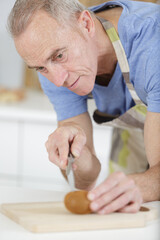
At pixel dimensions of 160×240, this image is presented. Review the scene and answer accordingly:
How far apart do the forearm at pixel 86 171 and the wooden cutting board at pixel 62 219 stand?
23 cm

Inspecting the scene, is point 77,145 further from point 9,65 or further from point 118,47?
point 9,65

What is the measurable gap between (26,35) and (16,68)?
1.44 m

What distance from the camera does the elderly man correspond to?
65 cm

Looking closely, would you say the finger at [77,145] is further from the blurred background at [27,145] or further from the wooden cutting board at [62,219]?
the blurred background at [27,145]

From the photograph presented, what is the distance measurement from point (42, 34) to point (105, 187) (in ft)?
0.89

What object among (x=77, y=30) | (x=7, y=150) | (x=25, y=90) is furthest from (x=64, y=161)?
(x=25, y=90)

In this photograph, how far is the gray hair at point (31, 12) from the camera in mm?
644

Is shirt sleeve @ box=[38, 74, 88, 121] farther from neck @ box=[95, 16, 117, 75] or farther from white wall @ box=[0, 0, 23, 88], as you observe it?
white wall @ box=[0, 0, 23, 88]

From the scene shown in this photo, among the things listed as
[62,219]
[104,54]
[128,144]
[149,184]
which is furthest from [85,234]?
[128,144]

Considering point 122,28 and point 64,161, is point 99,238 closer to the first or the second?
point 64,161

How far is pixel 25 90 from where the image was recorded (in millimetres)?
2027

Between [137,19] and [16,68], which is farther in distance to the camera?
[16,68]

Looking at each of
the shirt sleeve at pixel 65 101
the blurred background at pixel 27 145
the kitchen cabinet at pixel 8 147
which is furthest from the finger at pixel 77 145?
the kitchen cabinet at pixel 8 147

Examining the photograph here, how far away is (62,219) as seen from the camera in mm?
496
